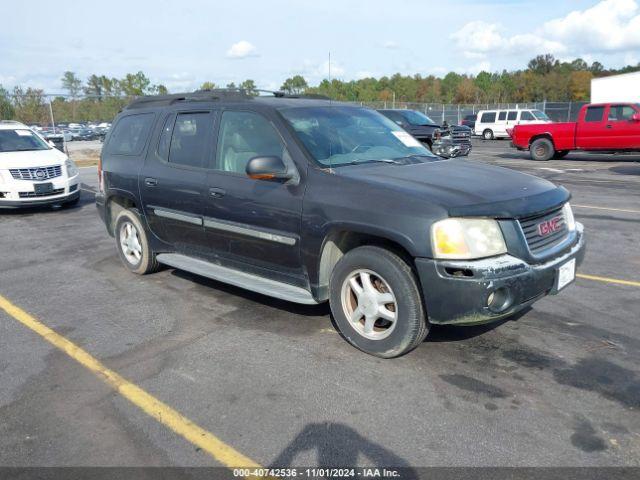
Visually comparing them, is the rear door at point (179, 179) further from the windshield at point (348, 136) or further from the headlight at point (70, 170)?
the headlight at point (70, 170)

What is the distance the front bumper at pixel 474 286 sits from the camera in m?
3.31

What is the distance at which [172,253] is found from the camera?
550 cm

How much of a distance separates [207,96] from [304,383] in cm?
301

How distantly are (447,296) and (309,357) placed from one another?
1140 millimetres

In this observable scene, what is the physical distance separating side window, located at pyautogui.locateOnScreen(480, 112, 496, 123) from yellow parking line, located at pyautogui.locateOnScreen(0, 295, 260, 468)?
3068 centimetres

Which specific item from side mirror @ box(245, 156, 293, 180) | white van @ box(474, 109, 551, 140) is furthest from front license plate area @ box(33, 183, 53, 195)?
white van @ box(474, 109, 551, 140)

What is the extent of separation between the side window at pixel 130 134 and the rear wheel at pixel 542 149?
16147 mm

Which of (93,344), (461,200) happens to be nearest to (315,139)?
(461,200)

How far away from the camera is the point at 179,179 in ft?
16.5

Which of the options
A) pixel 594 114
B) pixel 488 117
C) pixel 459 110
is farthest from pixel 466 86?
pixel 594 114

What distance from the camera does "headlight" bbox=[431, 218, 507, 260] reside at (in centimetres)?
336

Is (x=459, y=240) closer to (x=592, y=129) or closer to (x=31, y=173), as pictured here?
(x=31, y=173)

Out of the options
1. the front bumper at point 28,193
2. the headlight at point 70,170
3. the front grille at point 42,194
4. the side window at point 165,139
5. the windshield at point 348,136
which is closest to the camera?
the windshield at point 348,136

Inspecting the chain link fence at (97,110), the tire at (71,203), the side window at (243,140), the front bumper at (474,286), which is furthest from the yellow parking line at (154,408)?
the chain link fence at (97,110)
